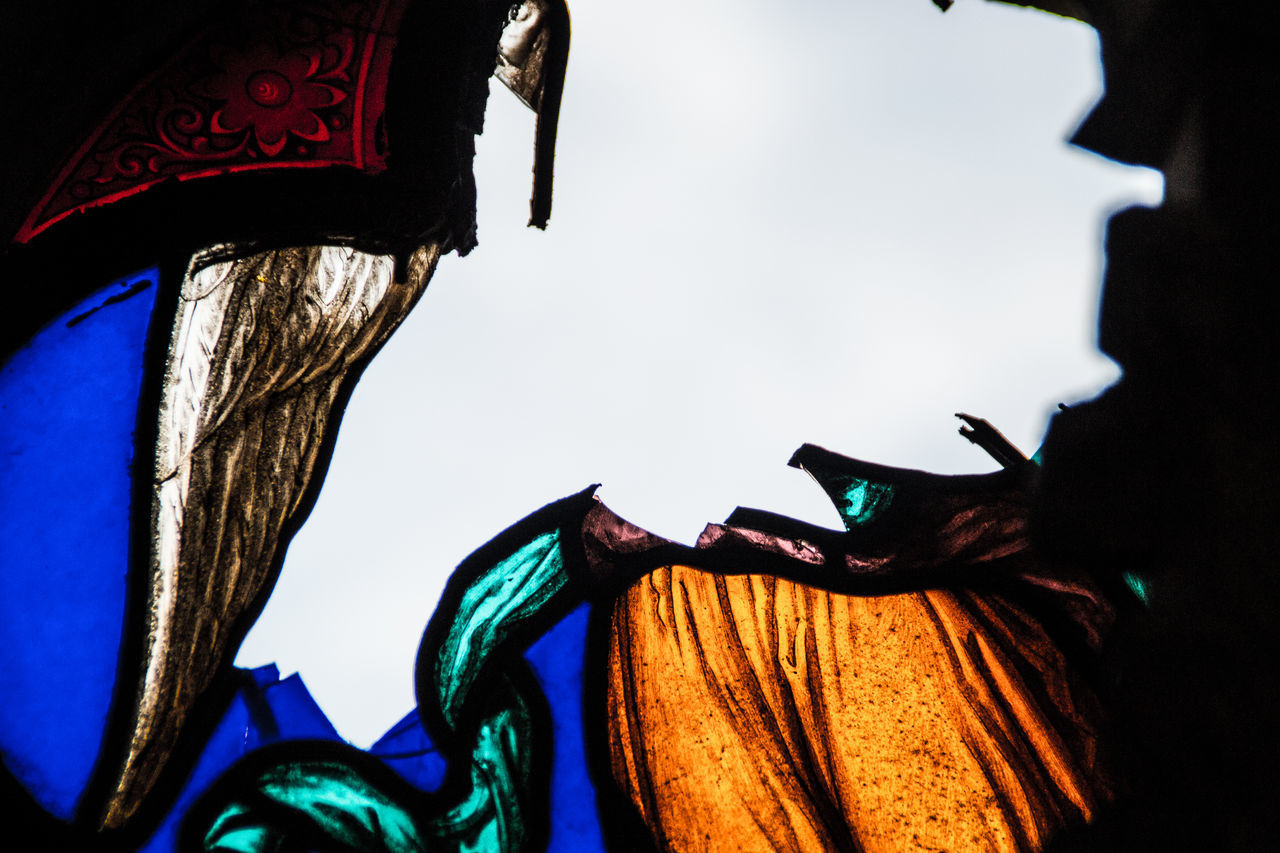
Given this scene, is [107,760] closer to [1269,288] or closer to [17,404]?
[17,404]

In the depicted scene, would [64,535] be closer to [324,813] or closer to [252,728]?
[252,728]

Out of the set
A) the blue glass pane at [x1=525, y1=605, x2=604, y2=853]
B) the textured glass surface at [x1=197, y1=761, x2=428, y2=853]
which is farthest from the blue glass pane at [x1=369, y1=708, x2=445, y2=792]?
the blue glass pane at [x1=525, y1=605, x2=604, y2=853]

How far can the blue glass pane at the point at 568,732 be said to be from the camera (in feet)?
7.30

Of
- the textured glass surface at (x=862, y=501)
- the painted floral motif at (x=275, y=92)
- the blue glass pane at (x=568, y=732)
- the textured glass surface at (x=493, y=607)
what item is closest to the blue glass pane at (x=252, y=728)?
the textured glass surface at (x=493, y=607)

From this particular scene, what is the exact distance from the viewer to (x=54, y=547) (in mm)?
1954

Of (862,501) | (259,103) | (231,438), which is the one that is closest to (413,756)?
(231,438)

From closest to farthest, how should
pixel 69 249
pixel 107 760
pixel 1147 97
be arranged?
1. pixel 1147 97
2. pixel 107 760
3. pixel 69 249

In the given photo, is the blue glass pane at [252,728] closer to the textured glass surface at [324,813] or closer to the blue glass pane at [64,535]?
the textured glass surface at [324,813]

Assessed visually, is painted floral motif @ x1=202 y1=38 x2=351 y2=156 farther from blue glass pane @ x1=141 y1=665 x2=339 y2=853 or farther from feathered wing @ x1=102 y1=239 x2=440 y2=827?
blue glass pane @ x1=141 y1=665 x2=339 y2=853

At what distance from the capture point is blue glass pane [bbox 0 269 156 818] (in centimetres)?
188

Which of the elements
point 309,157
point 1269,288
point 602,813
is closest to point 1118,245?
point 1269,288

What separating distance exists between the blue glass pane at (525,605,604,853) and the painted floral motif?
1.72 meters

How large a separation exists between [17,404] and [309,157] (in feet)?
3.42

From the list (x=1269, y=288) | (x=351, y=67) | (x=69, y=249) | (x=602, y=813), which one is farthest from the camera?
(x=351, y=67)
